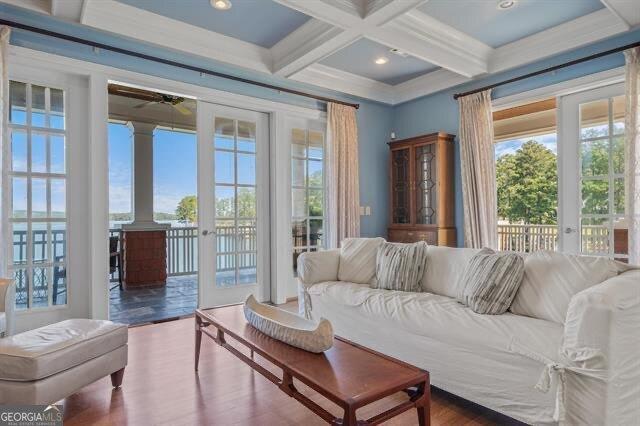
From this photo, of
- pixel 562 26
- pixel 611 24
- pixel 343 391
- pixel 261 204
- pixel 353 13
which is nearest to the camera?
pixel 343 391

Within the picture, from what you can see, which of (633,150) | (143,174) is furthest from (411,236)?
(143,174)

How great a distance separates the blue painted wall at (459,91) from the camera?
3.39 m

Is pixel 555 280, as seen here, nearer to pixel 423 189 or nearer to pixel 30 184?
pixel 423 189

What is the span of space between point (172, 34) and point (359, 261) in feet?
8.78

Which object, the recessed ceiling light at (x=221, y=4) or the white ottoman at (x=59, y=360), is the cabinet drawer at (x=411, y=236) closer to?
the recessed ceiling light at (x=221, y=4)

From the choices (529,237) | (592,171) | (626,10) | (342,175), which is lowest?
(529,237)

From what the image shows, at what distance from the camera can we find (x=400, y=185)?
5012 mm

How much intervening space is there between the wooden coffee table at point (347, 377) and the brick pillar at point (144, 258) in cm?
437

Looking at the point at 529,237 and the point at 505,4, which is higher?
the point at 505,4

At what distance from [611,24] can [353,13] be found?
2.25 metres

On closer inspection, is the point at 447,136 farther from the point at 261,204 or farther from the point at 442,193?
the point at 261,204

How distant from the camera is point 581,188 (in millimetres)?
3625

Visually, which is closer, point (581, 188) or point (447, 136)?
point (581, 188)

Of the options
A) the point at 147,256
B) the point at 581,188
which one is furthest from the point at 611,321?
the point at 147,256
